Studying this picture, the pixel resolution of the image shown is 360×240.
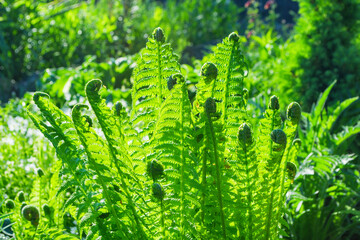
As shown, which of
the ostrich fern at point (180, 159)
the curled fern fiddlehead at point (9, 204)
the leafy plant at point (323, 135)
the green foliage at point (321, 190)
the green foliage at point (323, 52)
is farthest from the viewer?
the green foliage at point (323, 52)

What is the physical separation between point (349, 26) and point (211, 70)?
3.29m

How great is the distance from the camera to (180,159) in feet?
3.28

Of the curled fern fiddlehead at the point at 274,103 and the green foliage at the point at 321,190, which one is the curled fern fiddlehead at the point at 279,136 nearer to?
the curled fern fiddlehead at the point at 274,103

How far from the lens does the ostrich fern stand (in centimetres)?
97

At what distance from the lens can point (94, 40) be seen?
6.07 m

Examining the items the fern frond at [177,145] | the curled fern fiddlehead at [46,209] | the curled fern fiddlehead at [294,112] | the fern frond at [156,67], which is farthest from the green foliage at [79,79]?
the curled fern fiddlehead at [294,112]

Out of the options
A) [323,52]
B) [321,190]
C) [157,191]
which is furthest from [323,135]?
[157,191]

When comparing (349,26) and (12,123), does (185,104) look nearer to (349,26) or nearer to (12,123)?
(12,123)

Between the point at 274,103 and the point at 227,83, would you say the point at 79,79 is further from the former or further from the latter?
the point at 274,103

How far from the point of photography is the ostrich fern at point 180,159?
97cm

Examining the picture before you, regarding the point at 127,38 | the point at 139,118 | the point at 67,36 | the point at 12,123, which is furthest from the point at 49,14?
the point at 139,118

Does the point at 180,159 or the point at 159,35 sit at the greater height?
the point at 159,35

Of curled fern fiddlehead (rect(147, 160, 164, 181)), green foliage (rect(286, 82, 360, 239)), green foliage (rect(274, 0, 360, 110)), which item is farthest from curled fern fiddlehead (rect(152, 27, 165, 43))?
green foliage (rect(274, 0, 360, 110))

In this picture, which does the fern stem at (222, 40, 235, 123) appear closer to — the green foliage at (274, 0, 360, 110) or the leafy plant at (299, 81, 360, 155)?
the leafy plant at (299, 81, 360, 155)
